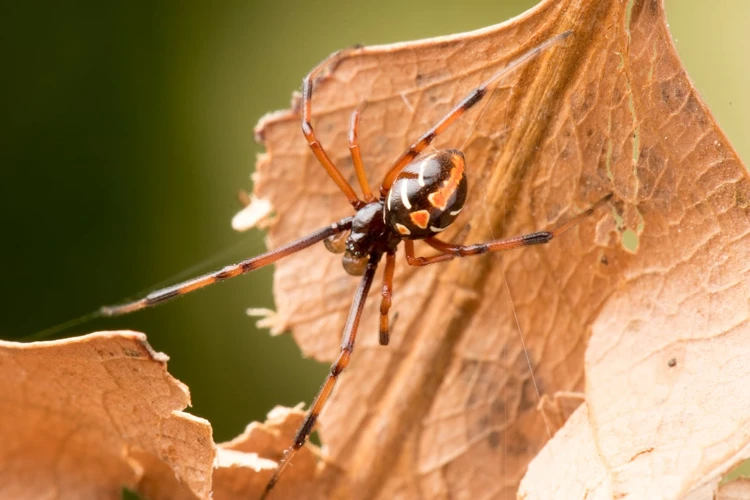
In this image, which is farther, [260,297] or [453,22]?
[260,297]

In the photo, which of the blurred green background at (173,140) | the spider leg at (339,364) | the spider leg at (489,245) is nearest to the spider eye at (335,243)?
the spider leg at (339,364)

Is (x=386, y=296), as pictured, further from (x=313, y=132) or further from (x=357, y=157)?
(x=313, y=132)

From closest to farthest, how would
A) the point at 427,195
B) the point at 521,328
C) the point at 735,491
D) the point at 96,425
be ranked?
1. the point at 735,491
2. the point at 96,425
3. the point at 521,328
4. the point at 427,195

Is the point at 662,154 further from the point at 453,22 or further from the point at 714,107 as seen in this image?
the point at 453,22

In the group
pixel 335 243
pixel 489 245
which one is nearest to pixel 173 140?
pixel 335 243

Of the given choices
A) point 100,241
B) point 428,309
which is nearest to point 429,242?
point 428,309

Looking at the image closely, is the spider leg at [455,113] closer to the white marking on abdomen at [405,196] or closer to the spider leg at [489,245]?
the white marking on abdomen at [405,196]
